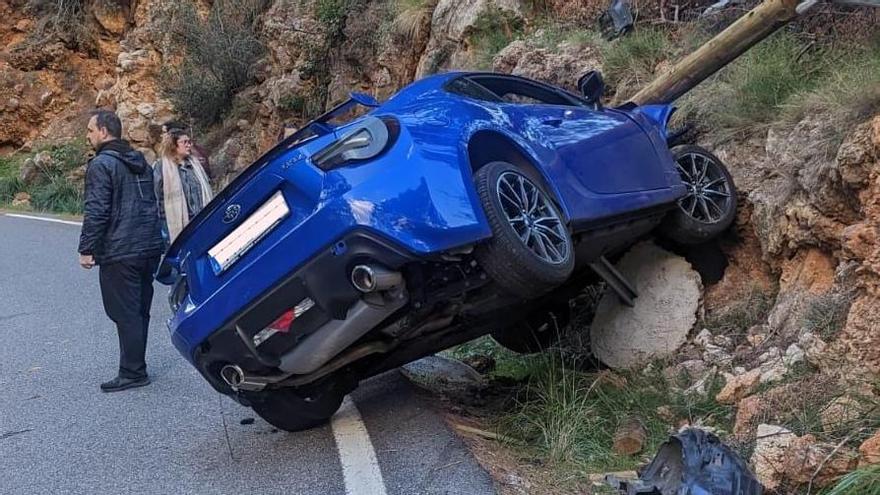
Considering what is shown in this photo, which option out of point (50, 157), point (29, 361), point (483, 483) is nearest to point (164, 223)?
point (29, 361)

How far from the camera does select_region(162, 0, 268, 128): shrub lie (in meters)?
19.5

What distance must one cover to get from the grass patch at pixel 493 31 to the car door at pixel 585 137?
5.72m

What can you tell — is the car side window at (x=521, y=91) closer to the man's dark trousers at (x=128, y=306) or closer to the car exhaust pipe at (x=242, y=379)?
the car exhaust pipe at (x=242, y=379)

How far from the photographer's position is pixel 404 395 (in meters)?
6.11

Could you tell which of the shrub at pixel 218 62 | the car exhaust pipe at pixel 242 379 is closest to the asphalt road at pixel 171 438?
the car exhaust pipe at pixel 242 379

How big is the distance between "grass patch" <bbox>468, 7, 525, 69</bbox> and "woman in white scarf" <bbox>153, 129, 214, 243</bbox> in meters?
4.84

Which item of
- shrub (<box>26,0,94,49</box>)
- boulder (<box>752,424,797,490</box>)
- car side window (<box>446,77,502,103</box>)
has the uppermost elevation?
car side window (<box>446,77,502,103</box>)

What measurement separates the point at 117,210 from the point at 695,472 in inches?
181

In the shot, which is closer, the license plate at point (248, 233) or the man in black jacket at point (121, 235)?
the license plate at point (248, 233)

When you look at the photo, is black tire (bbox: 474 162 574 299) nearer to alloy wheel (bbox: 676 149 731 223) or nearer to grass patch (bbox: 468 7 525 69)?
alloy wheel (bbox: 676 149 731 223)

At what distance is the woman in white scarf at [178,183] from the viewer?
767 centimetres

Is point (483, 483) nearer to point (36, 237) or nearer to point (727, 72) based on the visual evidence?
point (727, 72)

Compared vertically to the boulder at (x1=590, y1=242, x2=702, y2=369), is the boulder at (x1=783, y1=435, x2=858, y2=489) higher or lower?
higher

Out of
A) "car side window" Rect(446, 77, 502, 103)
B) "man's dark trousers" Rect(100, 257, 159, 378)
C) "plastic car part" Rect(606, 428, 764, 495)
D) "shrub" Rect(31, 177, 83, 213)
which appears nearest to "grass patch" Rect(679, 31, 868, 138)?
"car side window" Rect(446, 77, 502, 103)
